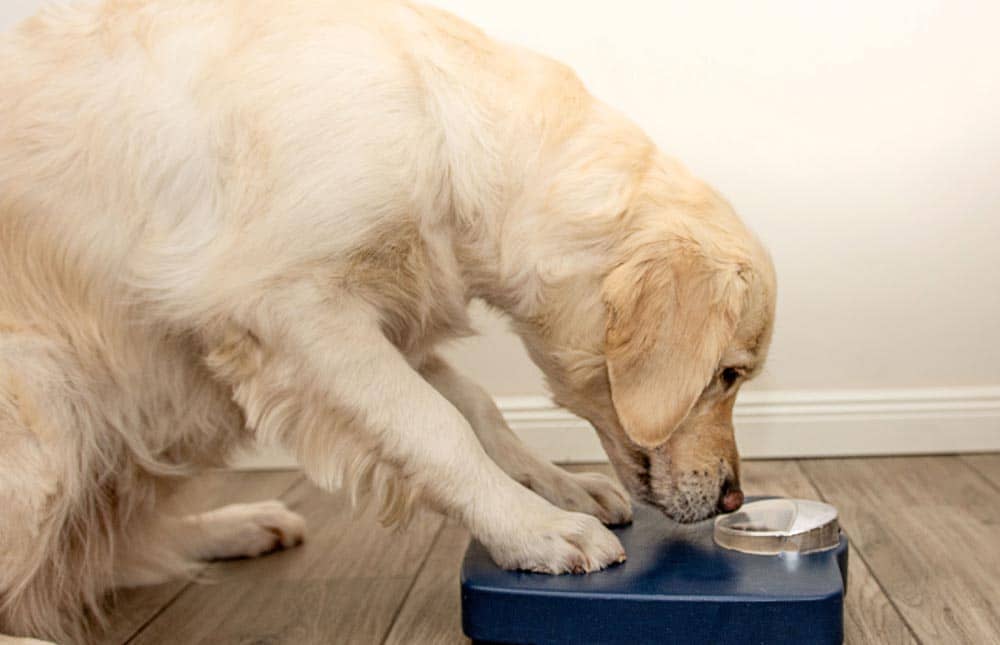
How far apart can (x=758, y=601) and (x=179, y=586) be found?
3.83 ft

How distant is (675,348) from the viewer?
65.6 inches

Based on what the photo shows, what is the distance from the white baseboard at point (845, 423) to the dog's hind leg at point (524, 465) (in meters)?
0.92

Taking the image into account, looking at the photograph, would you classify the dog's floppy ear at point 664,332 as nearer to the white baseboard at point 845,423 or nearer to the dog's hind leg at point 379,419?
the dog's hind leg at point 379,419

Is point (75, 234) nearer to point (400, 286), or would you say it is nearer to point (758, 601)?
point (400, 286)

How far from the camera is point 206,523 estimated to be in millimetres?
2299

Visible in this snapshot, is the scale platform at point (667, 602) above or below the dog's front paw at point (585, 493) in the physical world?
above

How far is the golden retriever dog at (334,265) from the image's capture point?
169cm

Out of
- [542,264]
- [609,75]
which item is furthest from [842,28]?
[542,264]

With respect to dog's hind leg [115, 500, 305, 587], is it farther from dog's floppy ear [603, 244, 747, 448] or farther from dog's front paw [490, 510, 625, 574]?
dog's floppy ear [603, 244, 747, 448]

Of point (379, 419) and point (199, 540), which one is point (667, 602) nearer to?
point (379, 419)

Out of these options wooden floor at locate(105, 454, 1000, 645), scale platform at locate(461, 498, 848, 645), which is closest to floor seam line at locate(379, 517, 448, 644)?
wooden floor at locate(105, 454, 1000, 645)

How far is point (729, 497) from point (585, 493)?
281 millimetres

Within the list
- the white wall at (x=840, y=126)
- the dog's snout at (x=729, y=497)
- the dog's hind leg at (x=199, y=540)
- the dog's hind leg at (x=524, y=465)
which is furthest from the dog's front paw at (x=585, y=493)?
the white wall at (x=840, y=126)

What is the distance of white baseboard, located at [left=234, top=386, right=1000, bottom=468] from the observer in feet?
9.80
